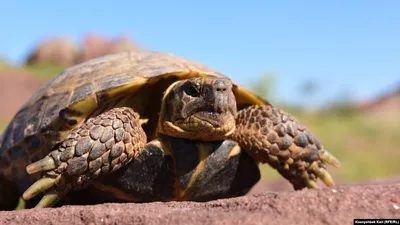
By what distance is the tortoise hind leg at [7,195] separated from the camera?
12.6 ft

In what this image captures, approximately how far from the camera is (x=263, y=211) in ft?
6.45

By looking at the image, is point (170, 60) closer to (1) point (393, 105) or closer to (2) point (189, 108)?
(2) point (189, 108)

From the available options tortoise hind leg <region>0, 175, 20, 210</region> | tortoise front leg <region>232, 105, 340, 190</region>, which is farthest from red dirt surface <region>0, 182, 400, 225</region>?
tortoise hind leg <region>0, 175, 20, 210</region>

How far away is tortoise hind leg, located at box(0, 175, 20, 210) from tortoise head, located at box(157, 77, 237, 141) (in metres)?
1.32

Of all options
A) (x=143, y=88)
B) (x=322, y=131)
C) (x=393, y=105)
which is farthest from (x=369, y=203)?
(x=393, y=105)

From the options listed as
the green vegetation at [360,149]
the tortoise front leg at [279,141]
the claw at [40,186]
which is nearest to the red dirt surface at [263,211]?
the claw at [40,186]

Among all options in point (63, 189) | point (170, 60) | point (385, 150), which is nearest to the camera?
point (63, 189)

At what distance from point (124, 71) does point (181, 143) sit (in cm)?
66

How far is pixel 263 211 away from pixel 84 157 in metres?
1.27

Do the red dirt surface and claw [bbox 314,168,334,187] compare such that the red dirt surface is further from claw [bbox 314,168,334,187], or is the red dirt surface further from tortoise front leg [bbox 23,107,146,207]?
claw [bbox 314,168,334,187]

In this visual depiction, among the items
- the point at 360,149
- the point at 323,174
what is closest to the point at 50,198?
the point at 323,174

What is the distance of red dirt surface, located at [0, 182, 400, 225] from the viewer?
1.88 metres

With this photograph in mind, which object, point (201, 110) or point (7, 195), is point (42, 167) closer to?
point (201, 110)

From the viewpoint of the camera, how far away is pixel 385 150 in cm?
1445
